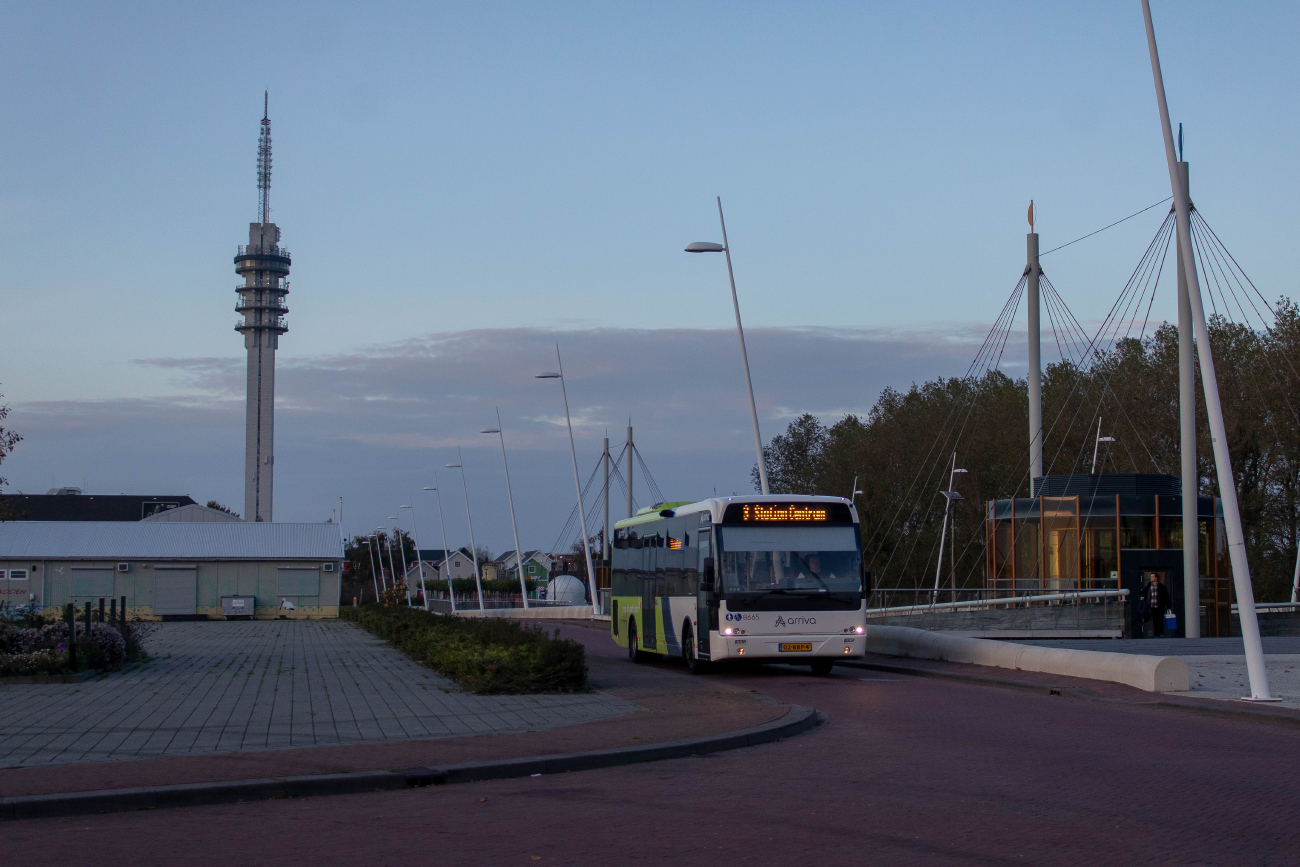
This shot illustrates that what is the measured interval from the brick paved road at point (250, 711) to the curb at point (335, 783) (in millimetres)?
1857

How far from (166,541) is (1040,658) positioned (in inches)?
2088

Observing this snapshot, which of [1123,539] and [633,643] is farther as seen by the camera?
[1123,539]

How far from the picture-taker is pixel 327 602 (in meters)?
62.2

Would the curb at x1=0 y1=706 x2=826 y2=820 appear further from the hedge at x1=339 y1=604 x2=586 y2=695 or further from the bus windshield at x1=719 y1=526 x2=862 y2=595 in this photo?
the bus windshield at x1=719 y1=526 x2=862 y2=595

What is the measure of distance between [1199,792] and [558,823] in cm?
458

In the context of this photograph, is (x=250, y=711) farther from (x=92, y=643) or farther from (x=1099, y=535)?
(x=1099, y=535)

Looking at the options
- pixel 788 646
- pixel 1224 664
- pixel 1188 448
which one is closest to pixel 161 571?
pixel 788 646

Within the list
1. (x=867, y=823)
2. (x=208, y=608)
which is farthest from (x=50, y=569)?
(x=867, y=823)

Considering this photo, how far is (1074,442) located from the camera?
61.5m

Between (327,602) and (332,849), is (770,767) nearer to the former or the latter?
(332,849)

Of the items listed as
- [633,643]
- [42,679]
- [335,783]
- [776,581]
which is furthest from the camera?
[633,643]

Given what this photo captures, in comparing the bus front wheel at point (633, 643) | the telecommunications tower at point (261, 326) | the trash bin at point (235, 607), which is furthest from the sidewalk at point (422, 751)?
the telecommunications tower at point (261, 326)

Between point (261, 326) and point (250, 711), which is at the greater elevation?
point (261, 326)

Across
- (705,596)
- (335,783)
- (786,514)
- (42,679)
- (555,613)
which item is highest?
(786,514)
